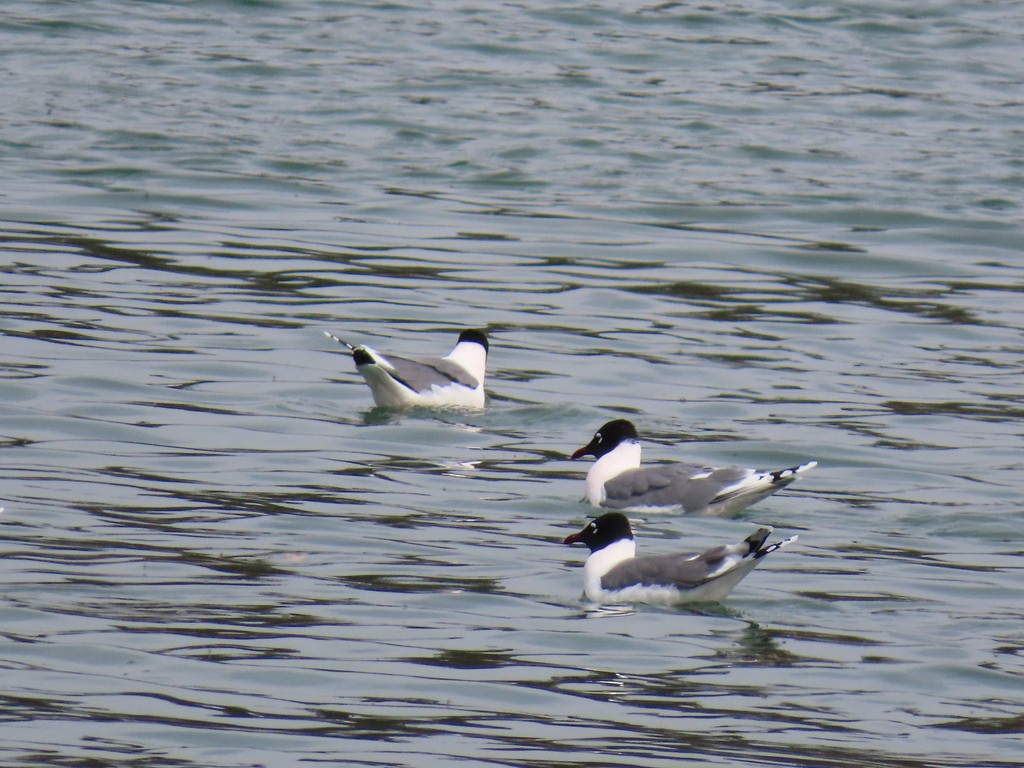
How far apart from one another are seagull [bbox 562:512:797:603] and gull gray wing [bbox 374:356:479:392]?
12.5 feet

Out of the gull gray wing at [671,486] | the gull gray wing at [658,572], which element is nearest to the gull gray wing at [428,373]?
the gull gray wing at [671,486]

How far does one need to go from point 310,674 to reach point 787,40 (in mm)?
23988

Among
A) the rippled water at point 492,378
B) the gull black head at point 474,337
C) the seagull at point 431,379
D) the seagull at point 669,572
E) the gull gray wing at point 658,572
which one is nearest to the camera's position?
the rippled water at point 492,378

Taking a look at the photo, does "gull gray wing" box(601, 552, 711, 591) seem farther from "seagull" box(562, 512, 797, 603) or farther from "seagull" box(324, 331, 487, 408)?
"seagull" box(324, 331, 487, 408)

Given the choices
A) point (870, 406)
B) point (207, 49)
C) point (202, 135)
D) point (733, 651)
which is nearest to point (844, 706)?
point (733, 651)

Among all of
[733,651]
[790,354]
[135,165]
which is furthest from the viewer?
[135,165]

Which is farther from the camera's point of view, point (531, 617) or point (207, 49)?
point (207, 49)

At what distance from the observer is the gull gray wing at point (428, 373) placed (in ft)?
44.3

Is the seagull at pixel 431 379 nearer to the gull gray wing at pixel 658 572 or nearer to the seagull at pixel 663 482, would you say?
the seagull at pixel 663 482

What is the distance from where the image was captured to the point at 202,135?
2359cm

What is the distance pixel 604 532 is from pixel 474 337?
4.28 meters

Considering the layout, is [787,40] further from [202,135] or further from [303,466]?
[303,466]

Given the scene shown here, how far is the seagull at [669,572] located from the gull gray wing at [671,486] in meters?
1.42

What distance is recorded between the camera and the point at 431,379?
1365 centimetres
